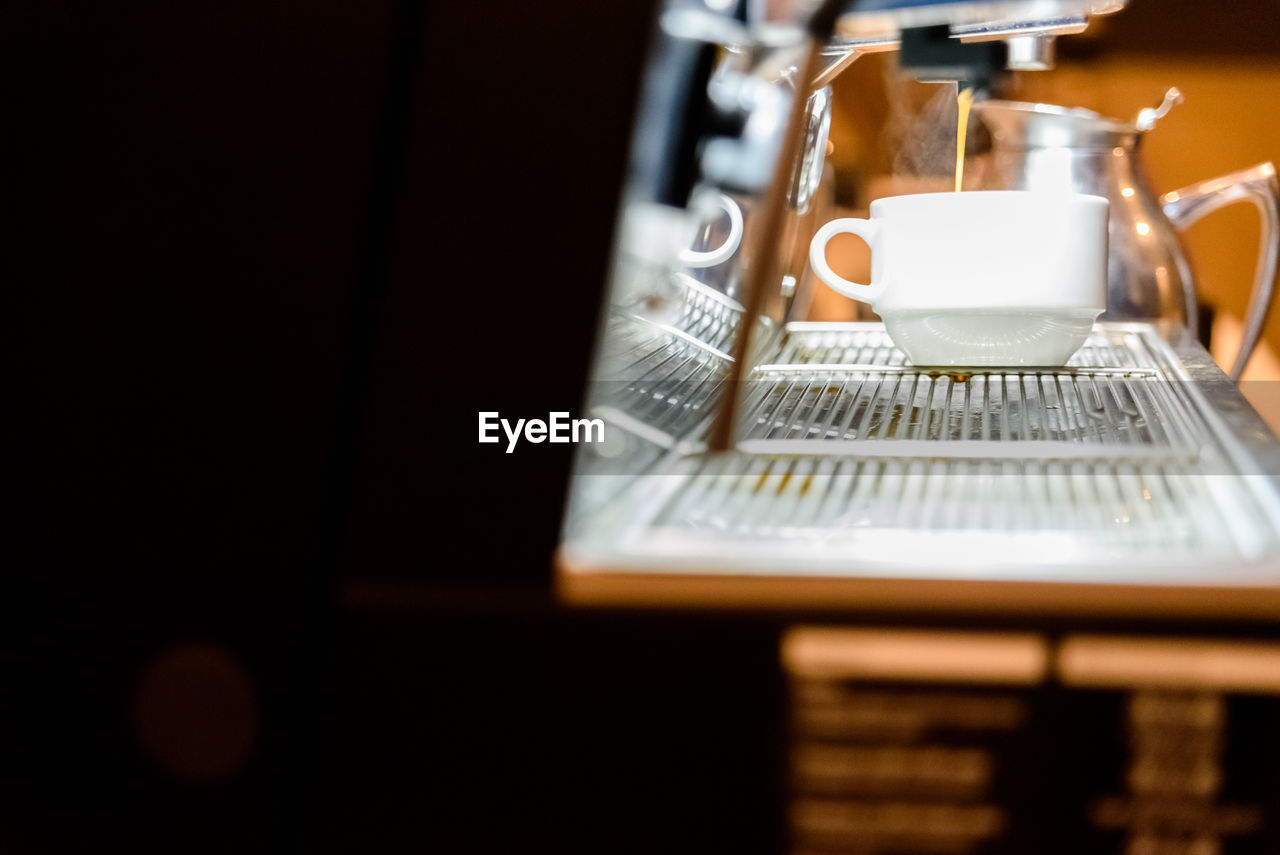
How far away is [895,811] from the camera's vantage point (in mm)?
251

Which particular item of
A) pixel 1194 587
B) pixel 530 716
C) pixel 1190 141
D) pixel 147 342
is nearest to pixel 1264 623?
pixel 1194 587

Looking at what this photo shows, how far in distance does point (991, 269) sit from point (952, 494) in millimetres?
180

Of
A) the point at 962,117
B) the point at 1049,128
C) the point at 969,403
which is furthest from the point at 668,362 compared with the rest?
the point at 1049,128

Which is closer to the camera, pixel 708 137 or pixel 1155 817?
pixel 1155 817

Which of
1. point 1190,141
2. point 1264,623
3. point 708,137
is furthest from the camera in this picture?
point 1190,141

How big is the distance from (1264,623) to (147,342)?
0.29 m

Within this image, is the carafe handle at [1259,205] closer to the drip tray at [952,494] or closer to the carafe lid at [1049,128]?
the carafe lid at [1049,128]

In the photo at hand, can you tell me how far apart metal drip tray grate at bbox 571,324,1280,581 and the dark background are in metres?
0.04

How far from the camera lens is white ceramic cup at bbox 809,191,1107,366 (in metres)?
0.45

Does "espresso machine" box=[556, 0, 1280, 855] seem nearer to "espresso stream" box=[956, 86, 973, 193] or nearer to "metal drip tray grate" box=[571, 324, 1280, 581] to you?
"metal drip tray grate" box=[571, 324, 1280, 581]

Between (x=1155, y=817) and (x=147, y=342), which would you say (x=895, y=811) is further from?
(x=147, y=342)

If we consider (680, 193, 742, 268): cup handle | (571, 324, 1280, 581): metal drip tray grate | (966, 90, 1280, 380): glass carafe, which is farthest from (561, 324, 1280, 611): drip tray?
(966, 90, 1280, 380): glass carafe

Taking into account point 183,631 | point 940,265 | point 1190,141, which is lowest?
point 183,631

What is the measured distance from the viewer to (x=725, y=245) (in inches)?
22.6
